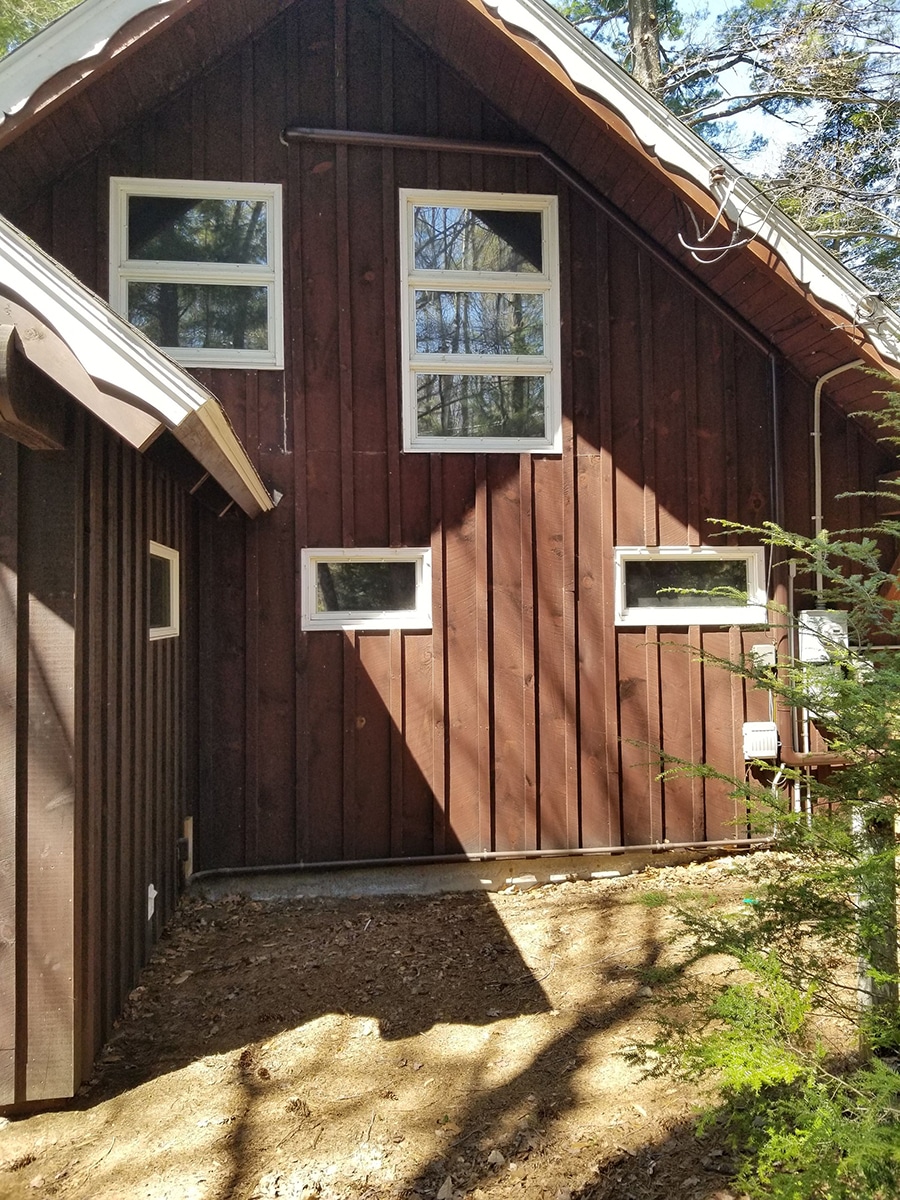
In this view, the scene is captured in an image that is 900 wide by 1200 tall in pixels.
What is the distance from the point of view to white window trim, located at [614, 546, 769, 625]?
5.36m

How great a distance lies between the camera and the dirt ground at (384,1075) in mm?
2508

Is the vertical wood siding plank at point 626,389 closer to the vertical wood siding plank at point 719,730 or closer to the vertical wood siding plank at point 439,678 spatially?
the vertical wood siding plank at point 719,730

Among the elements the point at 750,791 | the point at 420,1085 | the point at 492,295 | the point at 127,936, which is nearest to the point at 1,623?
the point at 127,936

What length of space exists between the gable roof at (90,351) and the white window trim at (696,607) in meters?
3.37

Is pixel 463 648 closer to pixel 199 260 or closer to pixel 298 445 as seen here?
pixel 298 445

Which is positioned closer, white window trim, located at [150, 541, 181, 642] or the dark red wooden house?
white window trim, located at [150, 541, 181, 642]

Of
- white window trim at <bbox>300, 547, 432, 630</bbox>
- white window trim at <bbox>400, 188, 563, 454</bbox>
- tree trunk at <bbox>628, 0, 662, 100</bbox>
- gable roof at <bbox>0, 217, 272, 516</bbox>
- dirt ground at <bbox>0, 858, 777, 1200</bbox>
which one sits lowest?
dirt ground at <bbox>0, 858, 777, 1200</bbox>

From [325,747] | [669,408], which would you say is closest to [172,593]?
[325,747]

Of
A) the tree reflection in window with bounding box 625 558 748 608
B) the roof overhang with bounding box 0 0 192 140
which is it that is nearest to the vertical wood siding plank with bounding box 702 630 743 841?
the tree reflection in window with bounding box 625 558 748 608

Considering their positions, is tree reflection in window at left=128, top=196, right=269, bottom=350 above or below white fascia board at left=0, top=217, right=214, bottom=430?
above

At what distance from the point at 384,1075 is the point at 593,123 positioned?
501cm

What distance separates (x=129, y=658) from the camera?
11.8 feet

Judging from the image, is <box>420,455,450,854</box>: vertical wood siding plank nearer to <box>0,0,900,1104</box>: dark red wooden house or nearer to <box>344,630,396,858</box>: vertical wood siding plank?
<box>0,0,900,1104</box>: dark red wooden house

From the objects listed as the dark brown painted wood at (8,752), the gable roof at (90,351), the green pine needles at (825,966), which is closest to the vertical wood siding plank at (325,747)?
the dark brown painted wood at (8,752)
